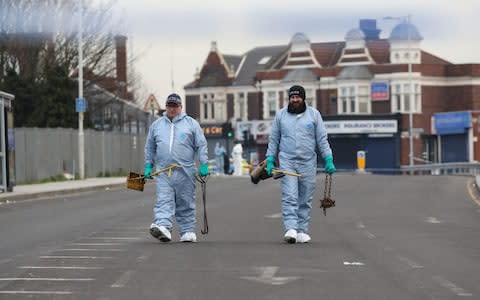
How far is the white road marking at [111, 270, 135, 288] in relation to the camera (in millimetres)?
9594

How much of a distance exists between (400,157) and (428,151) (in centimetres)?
219

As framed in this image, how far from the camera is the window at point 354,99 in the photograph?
80.0 meters

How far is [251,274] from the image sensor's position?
10.3m

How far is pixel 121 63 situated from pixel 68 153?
15243 mm

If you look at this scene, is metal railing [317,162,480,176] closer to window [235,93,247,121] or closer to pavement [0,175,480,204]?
window [235,93,247,121]

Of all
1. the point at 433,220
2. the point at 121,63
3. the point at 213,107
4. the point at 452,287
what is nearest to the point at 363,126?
the point at 213,107

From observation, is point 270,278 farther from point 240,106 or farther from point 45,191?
point 240,106

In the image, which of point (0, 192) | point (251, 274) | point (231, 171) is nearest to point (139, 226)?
point (251, 274)

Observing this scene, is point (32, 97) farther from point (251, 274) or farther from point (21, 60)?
point (251, 274)

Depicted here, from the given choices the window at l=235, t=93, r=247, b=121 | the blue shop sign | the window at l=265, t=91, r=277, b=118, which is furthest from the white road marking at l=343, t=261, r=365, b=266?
the window at l=235, t=93, r=247, b=121

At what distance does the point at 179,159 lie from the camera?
13.8m

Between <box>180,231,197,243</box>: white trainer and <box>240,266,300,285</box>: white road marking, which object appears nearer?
<box>240,266,300,285</box>: white road marking

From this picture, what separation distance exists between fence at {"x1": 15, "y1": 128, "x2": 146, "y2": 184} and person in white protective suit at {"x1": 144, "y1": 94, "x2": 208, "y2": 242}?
2163 centimetres

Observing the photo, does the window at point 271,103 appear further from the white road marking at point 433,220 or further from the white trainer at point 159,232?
the white trainer at point 159,232
